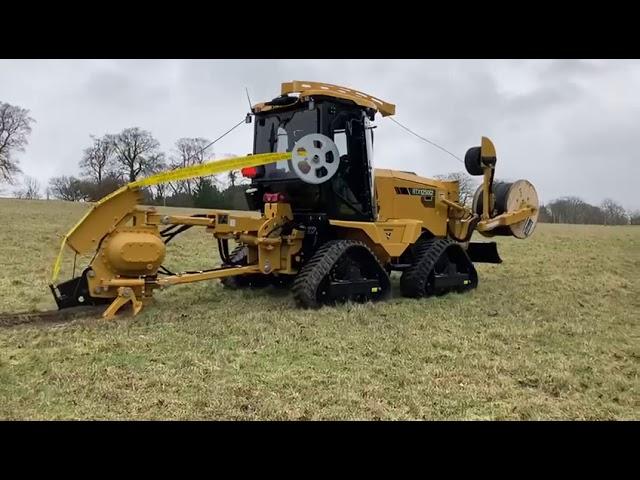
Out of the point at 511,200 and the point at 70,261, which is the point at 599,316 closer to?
the point at 511,200

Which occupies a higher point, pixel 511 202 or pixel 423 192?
pixel 423 192

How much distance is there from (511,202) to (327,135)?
417 centimetres

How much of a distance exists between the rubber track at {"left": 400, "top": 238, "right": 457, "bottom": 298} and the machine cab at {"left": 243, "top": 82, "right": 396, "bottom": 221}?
1031 millimetres

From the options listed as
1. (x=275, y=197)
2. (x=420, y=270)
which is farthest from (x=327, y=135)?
(x=420, y=270)

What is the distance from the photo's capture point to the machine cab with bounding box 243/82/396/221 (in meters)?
8.03

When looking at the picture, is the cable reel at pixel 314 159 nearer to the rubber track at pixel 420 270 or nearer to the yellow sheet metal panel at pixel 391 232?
the yellow sheet metal panel at pixel 391 232

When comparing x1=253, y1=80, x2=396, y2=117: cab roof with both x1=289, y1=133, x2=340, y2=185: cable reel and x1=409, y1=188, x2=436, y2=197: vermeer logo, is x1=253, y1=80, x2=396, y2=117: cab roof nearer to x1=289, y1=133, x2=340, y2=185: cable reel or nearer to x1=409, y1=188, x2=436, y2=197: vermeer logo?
x1=289, y1=133, x2=340, y2=185: cable reel

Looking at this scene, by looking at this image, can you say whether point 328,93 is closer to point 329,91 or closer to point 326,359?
point 329,91

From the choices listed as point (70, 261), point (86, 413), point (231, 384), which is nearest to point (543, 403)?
point (231, 384)

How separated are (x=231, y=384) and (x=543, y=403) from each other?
233 centimetres

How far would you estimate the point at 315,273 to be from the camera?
738cm

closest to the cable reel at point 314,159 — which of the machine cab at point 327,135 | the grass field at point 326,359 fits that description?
the machine cab at point 327,135

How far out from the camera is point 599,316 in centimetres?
764

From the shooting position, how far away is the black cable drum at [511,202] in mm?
10359
